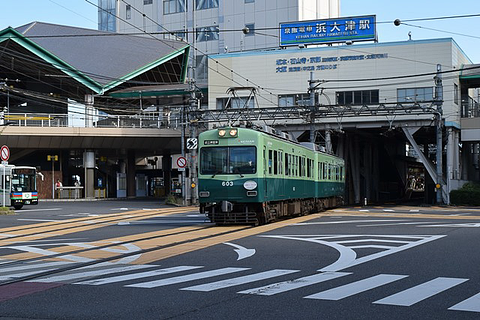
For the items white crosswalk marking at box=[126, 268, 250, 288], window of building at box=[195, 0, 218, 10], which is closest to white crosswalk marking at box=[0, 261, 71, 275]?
white crosswalk marking at box=[126, 268, 250, 288]

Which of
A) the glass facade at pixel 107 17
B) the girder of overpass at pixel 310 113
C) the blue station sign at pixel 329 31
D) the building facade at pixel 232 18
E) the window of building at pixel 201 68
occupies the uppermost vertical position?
the glass facade at pixel 107 17

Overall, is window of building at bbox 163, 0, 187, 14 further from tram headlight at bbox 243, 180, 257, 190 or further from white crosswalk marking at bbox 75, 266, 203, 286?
white crosswalk marking at bbox 75, 266, 203, 286

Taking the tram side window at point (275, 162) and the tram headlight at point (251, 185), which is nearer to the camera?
the tram headlight at point (251, 185)

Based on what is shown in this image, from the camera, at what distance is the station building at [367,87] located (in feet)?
129

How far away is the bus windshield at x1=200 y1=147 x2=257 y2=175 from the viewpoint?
1930 centimetres

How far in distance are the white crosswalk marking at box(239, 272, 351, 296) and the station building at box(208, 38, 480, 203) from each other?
2723 cm

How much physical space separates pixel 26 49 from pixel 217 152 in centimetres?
3223

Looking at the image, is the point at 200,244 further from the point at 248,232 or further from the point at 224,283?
the point at 224,283

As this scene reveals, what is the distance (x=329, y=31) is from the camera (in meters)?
42.8

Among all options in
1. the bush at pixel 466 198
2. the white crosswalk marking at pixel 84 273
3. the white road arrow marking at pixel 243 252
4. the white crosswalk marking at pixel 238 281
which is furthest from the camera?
the bush at pixel 466 198

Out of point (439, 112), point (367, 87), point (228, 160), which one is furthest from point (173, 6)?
point (228, 160)

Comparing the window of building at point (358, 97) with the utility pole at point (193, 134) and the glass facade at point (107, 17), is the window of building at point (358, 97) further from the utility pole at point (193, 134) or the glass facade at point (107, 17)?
the glass facade at point (107, 17)

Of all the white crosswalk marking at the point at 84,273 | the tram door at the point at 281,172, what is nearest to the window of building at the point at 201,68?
the tram door at the point at 281,172

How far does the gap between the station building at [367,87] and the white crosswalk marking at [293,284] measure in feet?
89.3
